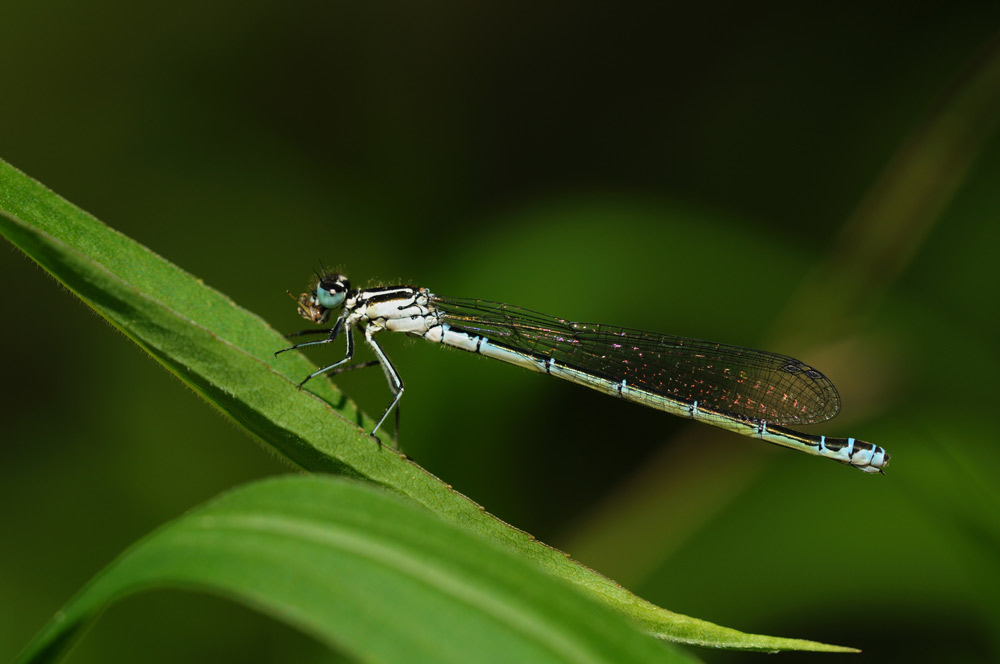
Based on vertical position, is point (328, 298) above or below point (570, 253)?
below

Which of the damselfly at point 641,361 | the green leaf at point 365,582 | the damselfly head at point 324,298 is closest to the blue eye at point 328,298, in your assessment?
the damselfly head at point 324,298

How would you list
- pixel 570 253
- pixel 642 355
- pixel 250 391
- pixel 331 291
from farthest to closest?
pixel 570 253 → pixel 642 355 → pixel 331 291 → pixel 250 391

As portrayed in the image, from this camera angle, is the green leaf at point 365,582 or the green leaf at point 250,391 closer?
the green leaf at point 365,582

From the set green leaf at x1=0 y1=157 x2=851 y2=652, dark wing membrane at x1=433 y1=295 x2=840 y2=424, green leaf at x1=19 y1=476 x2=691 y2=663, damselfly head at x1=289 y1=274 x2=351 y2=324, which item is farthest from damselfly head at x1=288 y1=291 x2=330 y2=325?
green leaf at x1=19 y1=476 x2=691 y2=663

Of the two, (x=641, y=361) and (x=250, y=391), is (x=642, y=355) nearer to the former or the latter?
(x=641, y=361)

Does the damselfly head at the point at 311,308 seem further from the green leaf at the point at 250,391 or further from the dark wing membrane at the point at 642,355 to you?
the green leaf at the point at 250,391

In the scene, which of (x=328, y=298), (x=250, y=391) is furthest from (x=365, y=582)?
(x=328, y=298)
